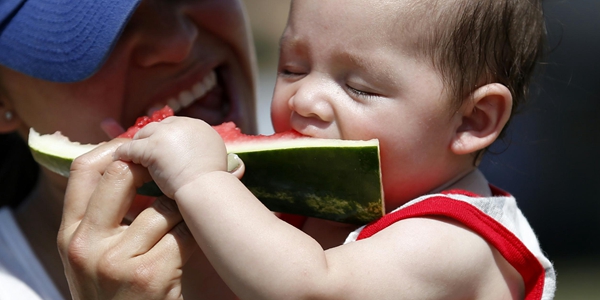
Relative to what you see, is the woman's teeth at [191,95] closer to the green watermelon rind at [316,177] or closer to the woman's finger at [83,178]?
the woman's finger at [83,178]

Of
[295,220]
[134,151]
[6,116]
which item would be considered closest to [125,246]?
[134,151]

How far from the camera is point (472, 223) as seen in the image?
2357 millimetres

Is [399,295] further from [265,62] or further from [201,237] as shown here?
[265,62]

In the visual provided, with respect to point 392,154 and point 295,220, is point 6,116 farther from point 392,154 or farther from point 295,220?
point 392,154

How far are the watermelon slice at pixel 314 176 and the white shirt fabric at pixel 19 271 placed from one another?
93 cm

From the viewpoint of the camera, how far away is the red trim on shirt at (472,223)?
7.72ft

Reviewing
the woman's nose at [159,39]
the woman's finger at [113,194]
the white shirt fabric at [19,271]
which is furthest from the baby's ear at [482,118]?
the white shirt fabric at [19,271]

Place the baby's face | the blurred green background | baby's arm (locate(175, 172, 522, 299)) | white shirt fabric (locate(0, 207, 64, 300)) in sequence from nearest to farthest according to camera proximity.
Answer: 1. baby's arm (locate(175, 172, 522, 299))
2. the baby's face
3. white shirt fabric (locate(0, 207, 64, 300))
4. the blurred green background

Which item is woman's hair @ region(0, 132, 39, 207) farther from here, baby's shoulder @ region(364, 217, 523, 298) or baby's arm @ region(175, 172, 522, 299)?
baby's shoulder @ region(364, 217, 523, 298)

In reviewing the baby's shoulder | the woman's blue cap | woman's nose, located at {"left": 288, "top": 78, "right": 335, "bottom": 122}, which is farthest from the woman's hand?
the woman's blue cap

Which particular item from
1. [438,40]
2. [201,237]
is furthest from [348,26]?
[201,237]

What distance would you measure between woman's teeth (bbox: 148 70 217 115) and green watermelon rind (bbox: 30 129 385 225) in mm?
935

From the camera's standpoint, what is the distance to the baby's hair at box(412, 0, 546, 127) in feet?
8.05

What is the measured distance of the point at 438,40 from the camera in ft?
8.04
